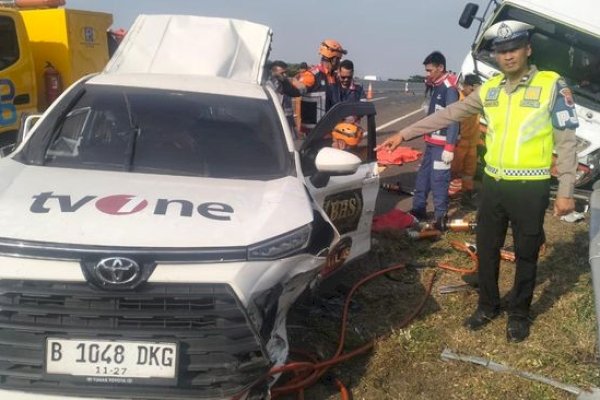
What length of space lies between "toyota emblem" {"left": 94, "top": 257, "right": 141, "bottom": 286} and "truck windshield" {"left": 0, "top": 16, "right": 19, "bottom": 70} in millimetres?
6172

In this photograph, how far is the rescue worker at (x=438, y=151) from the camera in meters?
6.88

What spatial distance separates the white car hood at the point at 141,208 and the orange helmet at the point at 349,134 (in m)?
2.65

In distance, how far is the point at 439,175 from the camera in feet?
22.9

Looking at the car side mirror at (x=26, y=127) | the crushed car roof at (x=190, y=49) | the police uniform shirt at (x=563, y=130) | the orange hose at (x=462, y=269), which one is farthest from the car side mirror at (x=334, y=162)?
the orange hose at (x=462, y=269)

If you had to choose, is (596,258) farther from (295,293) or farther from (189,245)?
(189,245)

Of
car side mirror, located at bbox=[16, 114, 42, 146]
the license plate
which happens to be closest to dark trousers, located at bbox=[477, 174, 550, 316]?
the license plate

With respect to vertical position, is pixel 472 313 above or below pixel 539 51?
below

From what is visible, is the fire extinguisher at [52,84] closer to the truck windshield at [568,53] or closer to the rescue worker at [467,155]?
the rescue worker at [467,155]

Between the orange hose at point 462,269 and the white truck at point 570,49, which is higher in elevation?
the white truck at point 570,49

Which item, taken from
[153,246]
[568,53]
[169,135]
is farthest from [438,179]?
[153,246]

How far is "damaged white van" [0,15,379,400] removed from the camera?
106 inches

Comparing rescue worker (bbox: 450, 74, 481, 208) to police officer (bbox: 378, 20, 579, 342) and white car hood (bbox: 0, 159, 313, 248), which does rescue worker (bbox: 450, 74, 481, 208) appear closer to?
police officer (bbox: 378, 20, 579, 342)

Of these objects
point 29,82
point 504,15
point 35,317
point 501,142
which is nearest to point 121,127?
point 35,317

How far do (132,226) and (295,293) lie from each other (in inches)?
35.6
